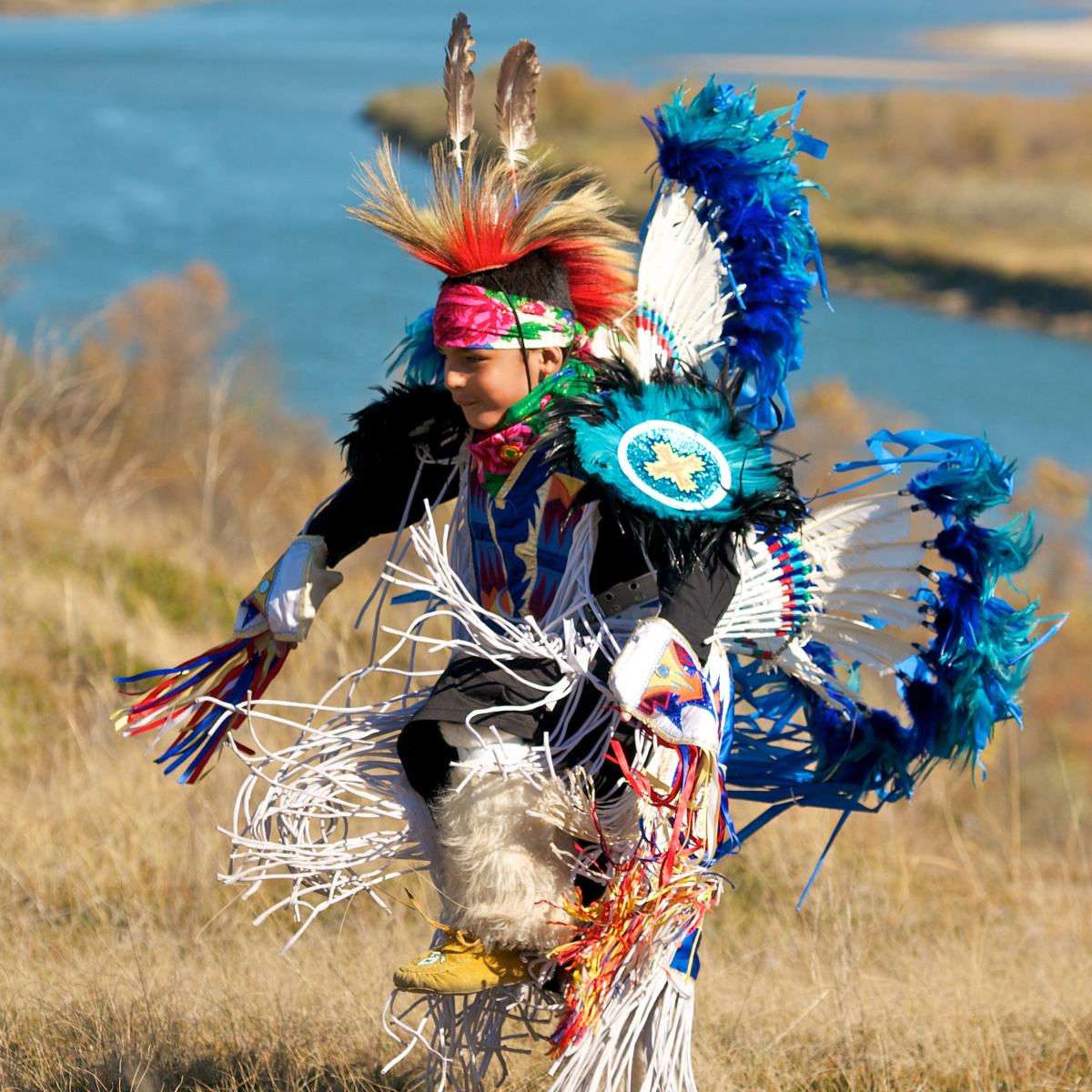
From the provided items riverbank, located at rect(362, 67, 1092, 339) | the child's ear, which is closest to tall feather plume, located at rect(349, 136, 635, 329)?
the child's ear

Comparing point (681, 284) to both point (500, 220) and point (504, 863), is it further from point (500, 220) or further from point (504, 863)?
point (504, 863)

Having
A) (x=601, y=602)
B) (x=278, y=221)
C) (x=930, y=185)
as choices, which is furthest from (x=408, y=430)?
(x=930, y=185)

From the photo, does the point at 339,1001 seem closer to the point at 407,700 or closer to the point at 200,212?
the point at 407,700

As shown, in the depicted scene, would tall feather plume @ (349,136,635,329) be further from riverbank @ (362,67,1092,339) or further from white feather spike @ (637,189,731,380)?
riverbank @ (362,67,1092,339)

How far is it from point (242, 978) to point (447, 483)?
3.88 ft

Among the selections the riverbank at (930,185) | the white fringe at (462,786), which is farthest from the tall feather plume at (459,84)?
the riverbank at (930,185)

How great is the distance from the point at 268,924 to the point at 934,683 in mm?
1727

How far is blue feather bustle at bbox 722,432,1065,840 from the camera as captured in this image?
1.98 metres

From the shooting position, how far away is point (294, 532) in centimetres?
641

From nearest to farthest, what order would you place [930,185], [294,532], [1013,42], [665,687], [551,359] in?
[665,687] < [551,359] < [294,532] < [930,185] < [1013,42]

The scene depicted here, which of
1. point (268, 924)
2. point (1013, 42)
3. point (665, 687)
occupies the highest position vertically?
point (1013, 42)

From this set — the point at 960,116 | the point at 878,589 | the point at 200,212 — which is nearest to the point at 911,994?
the point at 878,589

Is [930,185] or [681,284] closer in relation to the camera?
[681,284]

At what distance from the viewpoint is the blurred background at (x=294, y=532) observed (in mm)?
2506
